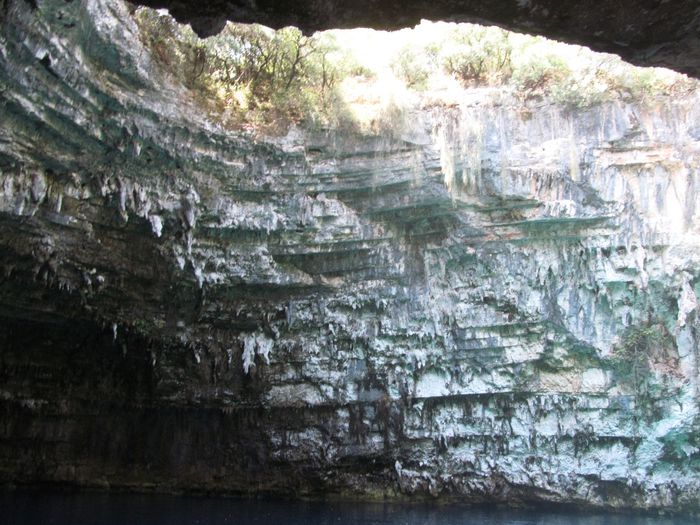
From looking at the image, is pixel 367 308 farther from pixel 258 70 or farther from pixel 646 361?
pixel 646 361

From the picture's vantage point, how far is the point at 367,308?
17531mm

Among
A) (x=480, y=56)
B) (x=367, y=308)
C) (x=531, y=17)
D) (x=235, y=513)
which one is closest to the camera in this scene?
(x=531, y=17)

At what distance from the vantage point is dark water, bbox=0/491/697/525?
12953 millimetres

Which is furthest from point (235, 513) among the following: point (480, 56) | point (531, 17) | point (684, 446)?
point (531, 17)

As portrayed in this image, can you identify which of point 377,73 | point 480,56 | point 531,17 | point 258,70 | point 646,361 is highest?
point 480,56

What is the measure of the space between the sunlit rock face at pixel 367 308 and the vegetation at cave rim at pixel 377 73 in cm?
57

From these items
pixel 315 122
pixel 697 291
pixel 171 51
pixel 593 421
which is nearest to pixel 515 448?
pixel 593 421

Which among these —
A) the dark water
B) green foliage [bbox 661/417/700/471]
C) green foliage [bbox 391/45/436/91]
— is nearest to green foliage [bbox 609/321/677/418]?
green foliage [bbox 661/417/700/471]

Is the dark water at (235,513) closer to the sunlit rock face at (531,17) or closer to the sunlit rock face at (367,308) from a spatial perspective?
the sunlit rock face at (367,308)

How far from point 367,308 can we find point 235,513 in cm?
660

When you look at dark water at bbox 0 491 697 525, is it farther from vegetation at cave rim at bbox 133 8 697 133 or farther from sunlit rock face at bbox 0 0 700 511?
vegetation at cave rim at bbox 133 8 697 133

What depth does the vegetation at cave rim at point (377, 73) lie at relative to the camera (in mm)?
15320

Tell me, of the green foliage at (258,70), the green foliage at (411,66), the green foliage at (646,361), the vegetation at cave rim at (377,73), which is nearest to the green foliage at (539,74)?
the vegetation at cave rim at (377,73)

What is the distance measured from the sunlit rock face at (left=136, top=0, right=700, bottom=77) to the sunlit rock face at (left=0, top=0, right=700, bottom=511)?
10.0 m
